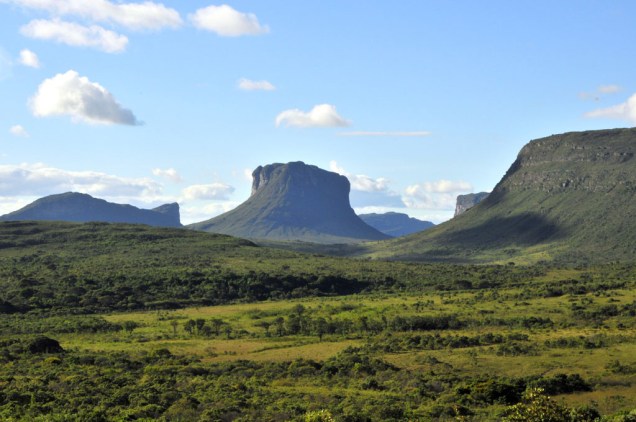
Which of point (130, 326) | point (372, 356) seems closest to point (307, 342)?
point (372, 356)

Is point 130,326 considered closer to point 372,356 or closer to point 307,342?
point 307,342

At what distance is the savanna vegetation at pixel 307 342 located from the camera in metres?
49.6

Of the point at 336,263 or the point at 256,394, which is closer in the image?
the point at 256,394

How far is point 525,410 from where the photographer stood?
41.4 metres

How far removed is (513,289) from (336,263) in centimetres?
Result: 5827

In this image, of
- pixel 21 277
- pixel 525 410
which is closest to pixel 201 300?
pixel 21 277

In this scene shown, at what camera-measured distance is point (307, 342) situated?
8362 cm

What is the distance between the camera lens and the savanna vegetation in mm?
49594

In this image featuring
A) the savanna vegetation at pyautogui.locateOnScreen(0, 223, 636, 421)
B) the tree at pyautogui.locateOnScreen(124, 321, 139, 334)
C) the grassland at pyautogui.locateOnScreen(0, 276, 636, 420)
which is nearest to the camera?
the savanna vegetation at pyautogui.locateOnScreen(0, 223, 636, 421)

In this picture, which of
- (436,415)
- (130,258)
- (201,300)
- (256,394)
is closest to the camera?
(436,415)

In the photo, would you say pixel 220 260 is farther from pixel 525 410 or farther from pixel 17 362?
pixel 525 410

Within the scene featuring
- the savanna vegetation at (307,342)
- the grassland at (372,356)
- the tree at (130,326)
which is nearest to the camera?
the savanna vegetation at (307,342)

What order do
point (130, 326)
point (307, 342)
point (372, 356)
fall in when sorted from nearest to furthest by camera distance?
1. point (372, 356)
2. point (307, 342)
3. point (130, 326)

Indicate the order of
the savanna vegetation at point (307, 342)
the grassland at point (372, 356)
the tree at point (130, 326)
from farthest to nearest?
the tree at point (130, 326) < the grassland at point (372, 356) < the savanna vegetation at point (307, 342)
